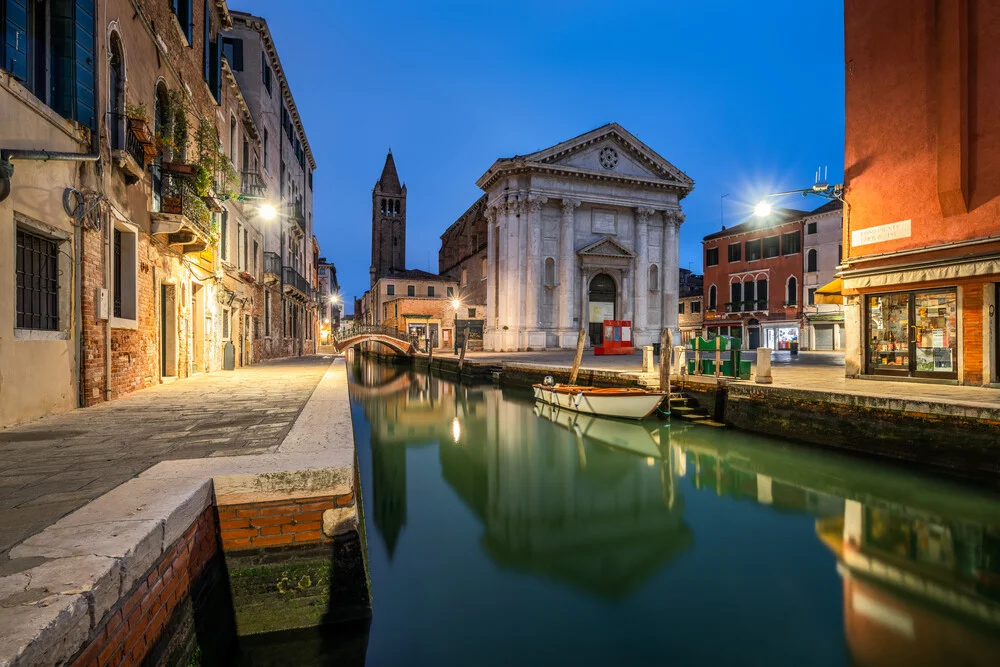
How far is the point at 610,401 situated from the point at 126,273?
8.65 metres

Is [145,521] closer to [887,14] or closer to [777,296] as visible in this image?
[887,14]

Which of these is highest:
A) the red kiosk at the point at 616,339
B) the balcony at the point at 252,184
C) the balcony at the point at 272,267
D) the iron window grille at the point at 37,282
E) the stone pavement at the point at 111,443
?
the balcony at the point at 252,184

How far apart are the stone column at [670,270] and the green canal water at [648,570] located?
22880 millimetres

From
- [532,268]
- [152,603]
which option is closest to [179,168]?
[152,603]

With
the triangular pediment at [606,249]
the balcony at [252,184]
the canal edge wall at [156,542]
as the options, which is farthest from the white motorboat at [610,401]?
the triangular pediment at [606,249]

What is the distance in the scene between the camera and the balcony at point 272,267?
18.4m

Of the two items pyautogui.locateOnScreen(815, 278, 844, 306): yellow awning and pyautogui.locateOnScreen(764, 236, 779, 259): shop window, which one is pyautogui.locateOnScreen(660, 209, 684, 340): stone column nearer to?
pyautogui.locateOnScreen(764, 236, 779, 259): shop window

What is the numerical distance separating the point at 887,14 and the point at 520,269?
19194 mm

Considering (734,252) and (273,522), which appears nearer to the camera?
(273,522)

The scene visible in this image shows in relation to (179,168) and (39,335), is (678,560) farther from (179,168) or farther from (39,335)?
(179,168)

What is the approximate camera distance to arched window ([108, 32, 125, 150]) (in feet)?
22.1

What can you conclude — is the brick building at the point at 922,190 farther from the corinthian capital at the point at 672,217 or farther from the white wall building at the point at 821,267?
the corinthian capital at the point at 672,217

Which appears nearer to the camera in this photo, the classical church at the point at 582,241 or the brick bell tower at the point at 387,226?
the classical church at the point at 582,241

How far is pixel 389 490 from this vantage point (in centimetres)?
716
